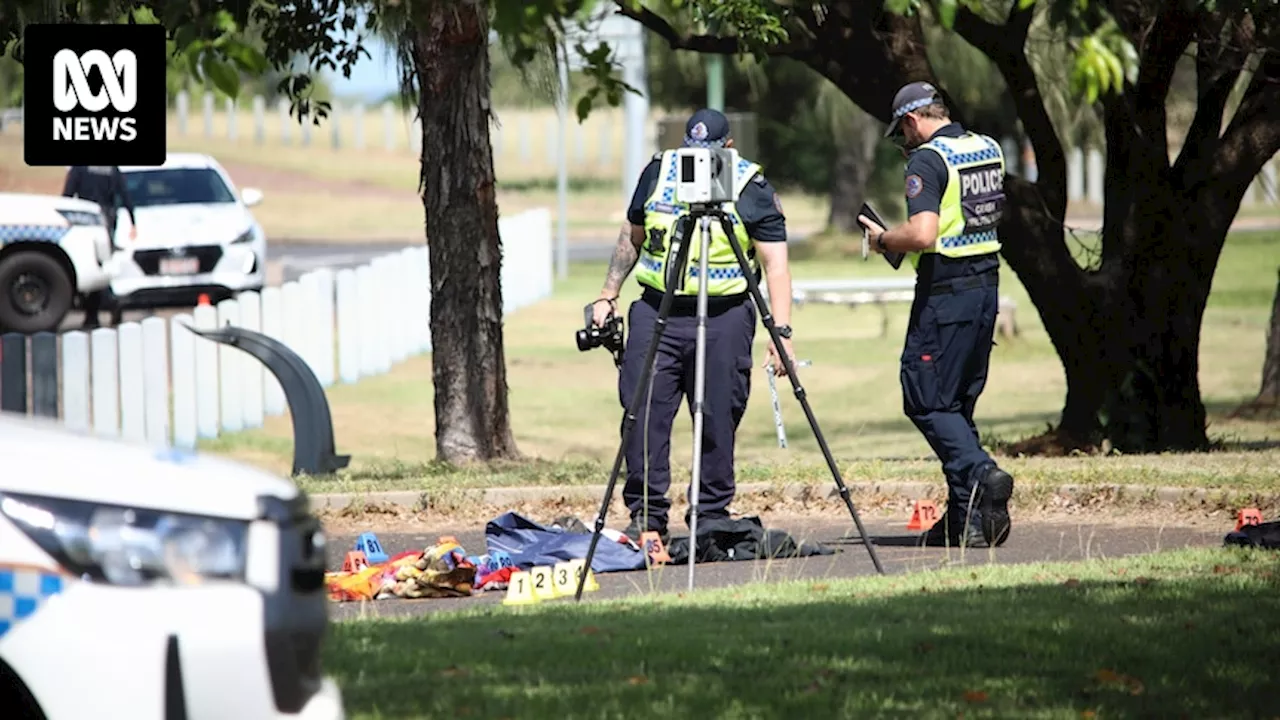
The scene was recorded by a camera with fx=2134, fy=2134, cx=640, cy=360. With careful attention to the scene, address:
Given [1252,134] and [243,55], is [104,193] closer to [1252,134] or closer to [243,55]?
[1252,134]

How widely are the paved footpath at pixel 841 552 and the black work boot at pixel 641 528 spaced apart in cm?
23

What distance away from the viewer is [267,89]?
86.8 metres

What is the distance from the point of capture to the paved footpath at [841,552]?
831 centimetres

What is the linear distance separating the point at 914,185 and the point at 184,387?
28.2ft

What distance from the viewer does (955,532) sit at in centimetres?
930

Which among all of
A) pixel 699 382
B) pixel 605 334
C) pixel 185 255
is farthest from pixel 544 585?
pixel 185 255

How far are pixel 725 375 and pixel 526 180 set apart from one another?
197 ft

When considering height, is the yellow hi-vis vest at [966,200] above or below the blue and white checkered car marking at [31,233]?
above

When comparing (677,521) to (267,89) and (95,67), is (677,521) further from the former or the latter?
(267,89)

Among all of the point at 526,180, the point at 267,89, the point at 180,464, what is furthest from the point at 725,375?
the point at 267,89

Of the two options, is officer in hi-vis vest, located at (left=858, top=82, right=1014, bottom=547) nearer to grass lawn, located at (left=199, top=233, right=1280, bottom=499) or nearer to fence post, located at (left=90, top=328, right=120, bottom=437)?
grass lawn, located at (left=199, top=233, right=1280, bottom=499)

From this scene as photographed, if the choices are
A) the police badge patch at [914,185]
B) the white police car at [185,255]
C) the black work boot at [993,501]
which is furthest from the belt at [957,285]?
the white police car at [185,255]

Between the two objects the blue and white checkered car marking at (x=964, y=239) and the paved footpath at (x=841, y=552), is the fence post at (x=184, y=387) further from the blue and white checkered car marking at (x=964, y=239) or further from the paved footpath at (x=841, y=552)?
the blue and white checkered car marking at (x=964, y=239)

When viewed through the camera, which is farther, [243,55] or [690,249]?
[690,249]
